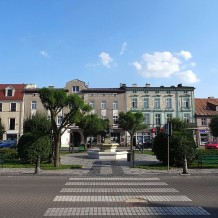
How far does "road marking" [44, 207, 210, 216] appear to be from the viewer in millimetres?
7736

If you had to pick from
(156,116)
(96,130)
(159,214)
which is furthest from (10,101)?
(159,214)

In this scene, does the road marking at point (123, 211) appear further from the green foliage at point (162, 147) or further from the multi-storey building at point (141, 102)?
the multi-storey building at point (141, 102)

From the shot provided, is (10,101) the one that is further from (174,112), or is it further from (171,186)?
(171,186)

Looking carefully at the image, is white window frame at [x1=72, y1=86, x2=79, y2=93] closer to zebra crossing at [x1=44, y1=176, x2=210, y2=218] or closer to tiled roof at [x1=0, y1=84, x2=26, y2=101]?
tiled roof at [x1=0, y1=84, x2=26, y2=101]

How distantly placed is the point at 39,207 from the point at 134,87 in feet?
172

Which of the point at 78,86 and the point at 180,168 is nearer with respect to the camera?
the point at 180,168

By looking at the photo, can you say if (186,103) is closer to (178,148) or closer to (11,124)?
(11,124)

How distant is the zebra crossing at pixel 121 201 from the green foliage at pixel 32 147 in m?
9.22

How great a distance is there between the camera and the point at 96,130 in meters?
44.3

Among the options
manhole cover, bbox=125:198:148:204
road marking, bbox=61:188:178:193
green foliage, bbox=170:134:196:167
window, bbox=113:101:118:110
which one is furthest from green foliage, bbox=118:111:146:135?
manhole cover, bbox=125:198:148:204

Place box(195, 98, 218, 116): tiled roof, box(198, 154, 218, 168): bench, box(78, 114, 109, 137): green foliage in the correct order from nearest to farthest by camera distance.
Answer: box(198, 154, 218, 168): bench → box(78, 114, 109, 137): green foliage → box(195, 98, 218, 116): tiled roof

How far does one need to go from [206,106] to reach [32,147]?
4965 centimetres

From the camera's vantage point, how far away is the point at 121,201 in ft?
30.6

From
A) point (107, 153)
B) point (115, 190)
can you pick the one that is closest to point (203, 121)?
point (107, 153)
